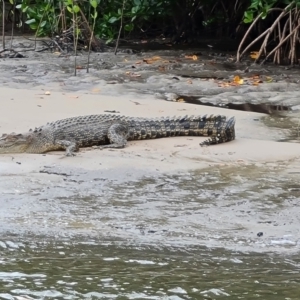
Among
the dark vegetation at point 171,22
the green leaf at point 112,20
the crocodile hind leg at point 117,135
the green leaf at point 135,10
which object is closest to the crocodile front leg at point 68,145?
the crocodile hind leg at point 117,135

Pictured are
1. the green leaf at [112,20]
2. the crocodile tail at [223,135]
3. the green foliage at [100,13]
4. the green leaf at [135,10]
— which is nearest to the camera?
the crocodile tail at [223,135]

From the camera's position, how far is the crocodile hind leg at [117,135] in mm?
6884

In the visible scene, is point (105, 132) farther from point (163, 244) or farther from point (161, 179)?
point (163, 244)

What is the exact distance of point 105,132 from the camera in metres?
7.09

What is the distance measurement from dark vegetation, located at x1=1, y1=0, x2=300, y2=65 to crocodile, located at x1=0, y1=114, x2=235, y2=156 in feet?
13.6

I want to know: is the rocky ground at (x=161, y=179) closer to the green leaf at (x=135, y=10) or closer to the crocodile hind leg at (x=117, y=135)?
the crocodile hind leg at (x=117, y=135)

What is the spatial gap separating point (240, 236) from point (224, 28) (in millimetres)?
13829

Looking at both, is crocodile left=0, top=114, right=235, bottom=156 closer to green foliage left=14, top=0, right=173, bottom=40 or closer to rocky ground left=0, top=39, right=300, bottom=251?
rocky ground left=0, top=39, right=300, bottom=251

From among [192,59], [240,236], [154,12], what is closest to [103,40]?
[154,12]

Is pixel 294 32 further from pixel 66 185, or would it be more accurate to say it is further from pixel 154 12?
pixel 66 185

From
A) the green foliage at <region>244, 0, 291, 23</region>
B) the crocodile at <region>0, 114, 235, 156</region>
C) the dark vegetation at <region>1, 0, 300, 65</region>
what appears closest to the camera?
the crocodile at <region>0, 114, 235, 156</region>

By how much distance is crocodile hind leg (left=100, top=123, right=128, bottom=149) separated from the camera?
6884mm

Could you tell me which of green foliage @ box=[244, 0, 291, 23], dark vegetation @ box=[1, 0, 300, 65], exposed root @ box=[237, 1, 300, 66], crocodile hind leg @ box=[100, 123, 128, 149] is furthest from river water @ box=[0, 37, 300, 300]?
exposed root @ box=[237, 1, 300, 66]

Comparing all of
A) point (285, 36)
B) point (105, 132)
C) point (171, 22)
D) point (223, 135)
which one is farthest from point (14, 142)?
point (171, 22)
